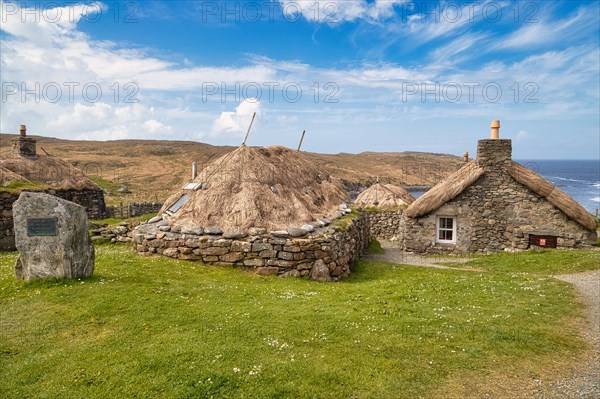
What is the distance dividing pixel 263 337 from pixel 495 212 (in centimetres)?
2118

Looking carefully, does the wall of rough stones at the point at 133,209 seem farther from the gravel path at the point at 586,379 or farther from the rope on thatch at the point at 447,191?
the gravel path at the point at 586,379

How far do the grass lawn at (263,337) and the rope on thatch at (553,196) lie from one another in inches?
466

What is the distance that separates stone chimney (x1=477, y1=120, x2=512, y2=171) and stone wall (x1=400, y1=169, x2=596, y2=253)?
451 millimetres

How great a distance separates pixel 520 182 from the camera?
2514 cm

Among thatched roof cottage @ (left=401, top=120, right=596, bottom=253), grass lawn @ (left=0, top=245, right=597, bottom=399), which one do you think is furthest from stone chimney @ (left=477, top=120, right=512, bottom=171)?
grass lawn @ (left=0, top=245, right=597, bottom=399)

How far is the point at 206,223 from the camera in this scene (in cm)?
1853

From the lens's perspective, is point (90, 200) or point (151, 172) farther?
point (151, 172)

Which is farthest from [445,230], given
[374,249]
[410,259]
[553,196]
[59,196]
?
[59,196]

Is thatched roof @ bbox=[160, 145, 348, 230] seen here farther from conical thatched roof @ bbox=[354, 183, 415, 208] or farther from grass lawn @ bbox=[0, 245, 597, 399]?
conical thatched roof @ bbox=[354, 183, 415, 208]

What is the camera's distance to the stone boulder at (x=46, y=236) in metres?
12.3

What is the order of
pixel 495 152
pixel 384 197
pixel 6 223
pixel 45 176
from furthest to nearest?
pixel 384 197 < pixel 45 176 < pixel 495 152 < pixel 6 223

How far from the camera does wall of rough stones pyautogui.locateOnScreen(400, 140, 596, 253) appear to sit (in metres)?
24.7

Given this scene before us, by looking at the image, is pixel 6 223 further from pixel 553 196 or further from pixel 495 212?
pixel 553 196

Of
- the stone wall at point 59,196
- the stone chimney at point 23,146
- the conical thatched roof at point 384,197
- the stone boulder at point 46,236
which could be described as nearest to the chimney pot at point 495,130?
the conical thatched roof at point 384,197
